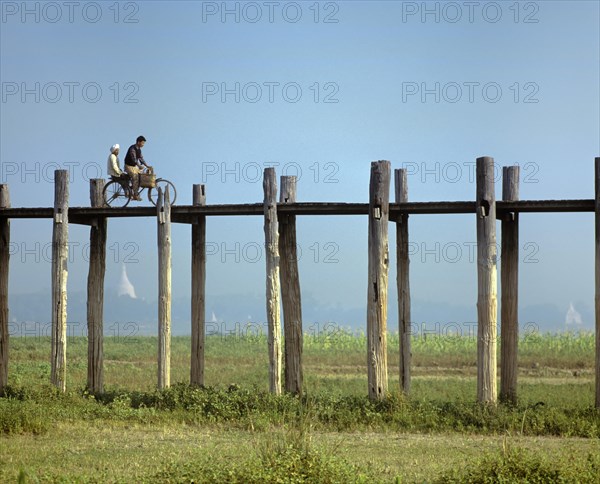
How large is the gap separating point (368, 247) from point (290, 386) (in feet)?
10.9

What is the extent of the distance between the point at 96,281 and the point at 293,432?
11576 millimetres

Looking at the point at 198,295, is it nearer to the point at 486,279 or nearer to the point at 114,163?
the point at 114,163

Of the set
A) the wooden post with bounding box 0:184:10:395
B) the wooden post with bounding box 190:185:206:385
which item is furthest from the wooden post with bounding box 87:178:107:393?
the wooden post with bounding box 190:185:206:385

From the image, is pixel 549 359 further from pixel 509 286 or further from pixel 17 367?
pixel 17 367

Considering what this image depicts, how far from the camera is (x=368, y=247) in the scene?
20109 mm

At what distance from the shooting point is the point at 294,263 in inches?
840

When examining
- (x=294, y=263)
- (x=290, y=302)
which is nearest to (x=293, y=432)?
(x=290, y=302)

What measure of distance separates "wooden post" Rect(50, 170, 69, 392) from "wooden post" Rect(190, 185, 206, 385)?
2.74 m

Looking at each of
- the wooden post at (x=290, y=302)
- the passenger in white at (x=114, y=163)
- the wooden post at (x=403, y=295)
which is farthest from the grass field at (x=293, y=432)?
the passenger in white at (x=114, y=163)

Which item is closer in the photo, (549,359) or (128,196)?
(128,196)

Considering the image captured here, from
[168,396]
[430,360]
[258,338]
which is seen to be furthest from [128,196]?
[258,338]

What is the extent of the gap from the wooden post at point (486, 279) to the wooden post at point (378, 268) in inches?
69.5

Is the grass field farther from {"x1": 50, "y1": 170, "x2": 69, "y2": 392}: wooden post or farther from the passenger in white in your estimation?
the passenger in white

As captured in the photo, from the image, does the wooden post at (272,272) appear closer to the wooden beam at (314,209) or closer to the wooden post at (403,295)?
the wooden beam at (314,209)
